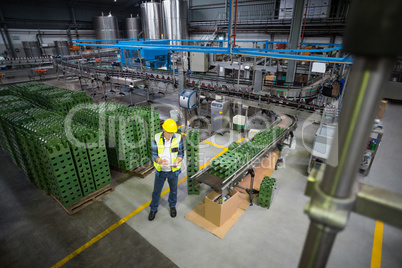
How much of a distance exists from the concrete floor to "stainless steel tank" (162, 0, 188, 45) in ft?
42.8

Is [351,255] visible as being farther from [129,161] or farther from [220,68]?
[220,68]

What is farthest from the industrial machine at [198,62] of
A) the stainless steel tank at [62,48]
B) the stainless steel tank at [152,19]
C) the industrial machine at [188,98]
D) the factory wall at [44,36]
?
the factory wall at [44,36]

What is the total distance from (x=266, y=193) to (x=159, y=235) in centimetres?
221

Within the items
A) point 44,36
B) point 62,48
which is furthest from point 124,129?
point 44,36

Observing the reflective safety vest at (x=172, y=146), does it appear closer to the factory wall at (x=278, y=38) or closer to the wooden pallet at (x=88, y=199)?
the wooden pallet at (x=88, y=199)

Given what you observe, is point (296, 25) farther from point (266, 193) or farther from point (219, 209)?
point (219, 209)

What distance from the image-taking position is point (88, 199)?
181 inches

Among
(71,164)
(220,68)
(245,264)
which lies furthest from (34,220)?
(220,68)

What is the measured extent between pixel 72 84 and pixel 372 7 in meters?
17.6

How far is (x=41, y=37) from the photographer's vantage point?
61.7 feet

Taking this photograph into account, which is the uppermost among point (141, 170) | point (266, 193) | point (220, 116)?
point (220, 116)

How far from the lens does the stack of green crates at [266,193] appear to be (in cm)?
434

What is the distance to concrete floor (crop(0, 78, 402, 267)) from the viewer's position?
3518 mm

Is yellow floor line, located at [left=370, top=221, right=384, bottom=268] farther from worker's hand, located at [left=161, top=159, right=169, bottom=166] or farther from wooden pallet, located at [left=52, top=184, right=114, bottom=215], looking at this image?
wooden pallet, located at [left=52, top=184, right=114, bottom=215]
